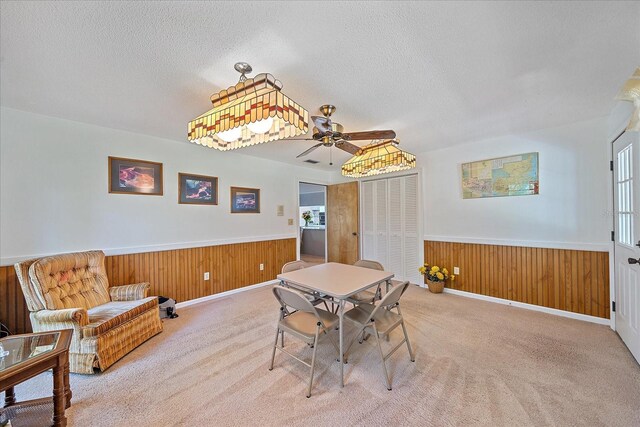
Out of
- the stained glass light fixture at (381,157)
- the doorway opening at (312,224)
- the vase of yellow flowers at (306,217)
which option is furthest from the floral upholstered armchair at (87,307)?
the vase of yellow flowers at (306,217)

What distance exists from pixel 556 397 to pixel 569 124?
2906 mm

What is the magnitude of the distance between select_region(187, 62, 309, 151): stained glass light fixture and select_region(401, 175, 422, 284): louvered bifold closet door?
3.15 meters

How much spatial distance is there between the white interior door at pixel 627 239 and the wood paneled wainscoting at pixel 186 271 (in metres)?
4.30

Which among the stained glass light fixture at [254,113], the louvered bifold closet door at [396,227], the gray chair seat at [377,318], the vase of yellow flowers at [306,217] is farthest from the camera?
the vase of yellow flowers at [306,217]

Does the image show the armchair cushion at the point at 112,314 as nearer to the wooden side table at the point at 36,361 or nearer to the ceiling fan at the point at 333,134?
the wooden side table at the point at 36,361

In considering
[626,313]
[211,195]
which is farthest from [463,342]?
[211,195]

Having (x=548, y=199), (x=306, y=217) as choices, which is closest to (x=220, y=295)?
(x=548, y=199)

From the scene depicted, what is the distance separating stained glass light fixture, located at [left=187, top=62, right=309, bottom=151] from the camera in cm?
141

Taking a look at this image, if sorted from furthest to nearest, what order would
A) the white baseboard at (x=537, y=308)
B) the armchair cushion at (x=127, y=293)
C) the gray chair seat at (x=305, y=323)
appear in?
the white baseboard at (x=537, y=308) < the armchair cushion at (x=127, y=293) < the gray chair seat at (x=305, y=323)

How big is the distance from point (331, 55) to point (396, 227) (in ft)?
11.4

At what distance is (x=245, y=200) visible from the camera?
13.7ft

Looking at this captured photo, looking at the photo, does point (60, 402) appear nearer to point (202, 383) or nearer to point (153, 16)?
point (202, 383)

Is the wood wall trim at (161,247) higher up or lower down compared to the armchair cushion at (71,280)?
higher up

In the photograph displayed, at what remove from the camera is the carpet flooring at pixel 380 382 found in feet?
4.98
